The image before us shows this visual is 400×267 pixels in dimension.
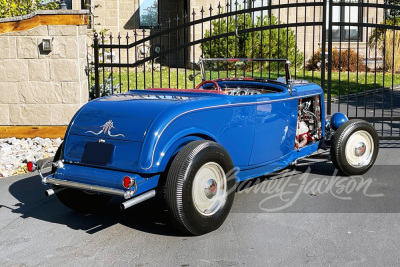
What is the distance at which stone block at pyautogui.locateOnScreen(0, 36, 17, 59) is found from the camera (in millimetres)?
8703

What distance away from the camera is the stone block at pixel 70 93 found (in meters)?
8.75

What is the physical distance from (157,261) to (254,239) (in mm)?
891

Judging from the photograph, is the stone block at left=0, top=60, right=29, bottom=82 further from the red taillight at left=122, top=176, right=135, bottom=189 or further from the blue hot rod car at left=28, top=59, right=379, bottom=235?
the red taillight at left=122, top=176, right=135, bottom=189

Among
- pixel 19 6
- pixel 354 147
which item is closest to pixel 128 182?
pixel 354 147

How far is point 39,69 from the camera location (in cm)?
874

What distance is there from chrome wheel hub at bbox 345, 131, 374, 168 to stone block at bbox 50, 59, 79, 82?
429 centimetres

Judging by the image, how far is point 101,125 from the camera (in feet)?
16.4

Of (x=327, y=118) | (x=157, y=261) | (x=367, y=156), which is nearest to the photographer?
(x=157, y=261)

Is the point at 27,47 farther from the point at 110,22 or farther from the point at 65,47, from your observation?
the point at 110,22

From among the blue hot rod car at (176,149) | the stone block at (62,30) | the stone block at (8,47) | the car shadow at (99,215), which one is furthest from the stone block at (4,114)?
the blue hot rod car at (176,149)

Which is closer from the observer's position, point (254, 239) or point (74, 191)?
point (254, 239)

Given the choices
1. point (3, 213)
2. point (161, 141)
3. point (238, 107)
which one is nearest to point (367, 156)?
point (238, 107)

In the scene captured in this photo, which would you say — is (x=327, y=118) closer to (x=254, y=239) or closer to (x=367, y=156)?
(x=367, y=156)

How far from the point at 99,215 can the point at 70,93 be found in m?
3.65
